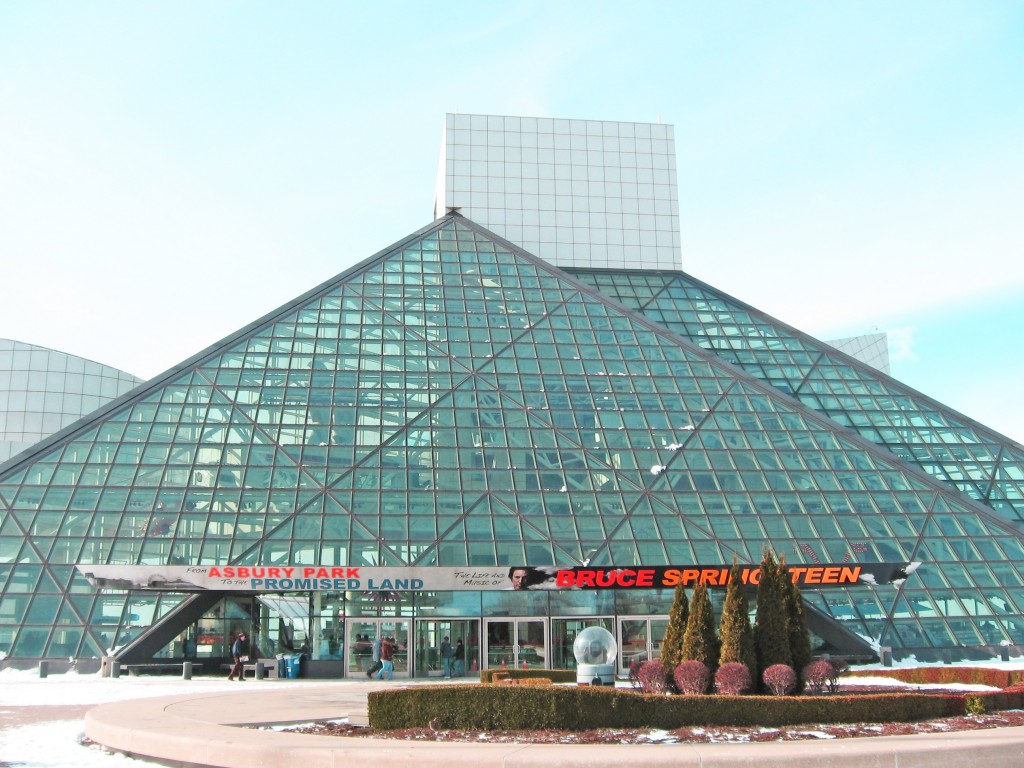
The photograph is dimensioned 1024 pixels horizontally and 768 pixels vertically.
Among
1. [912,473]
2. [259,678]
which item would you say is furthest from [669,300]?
[259,678]

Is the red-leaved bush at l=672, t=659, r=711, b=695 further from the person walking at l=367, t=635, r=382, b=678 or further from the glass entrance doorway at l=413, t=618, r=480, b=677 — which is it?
the person walking at l=367, t=635, r=382, b=678

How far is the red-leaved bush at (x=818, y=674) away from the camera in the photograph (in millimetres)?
18688

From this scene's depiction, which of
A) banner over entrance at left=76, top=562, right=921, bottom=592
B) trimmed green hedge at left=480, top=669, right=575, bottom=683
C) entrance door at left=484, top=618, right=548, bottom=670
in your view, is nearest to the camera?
trimmed green hedge at left=480, top=669, right=575, bottom=683

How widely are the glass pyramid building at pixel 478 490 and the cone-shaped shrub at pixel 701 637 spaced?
9077mm

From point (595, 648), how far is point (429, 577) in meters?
9.84

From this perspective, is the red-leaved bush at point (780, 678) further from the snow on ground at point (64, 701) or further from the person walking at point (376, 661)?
the person walking at point (376, 661)

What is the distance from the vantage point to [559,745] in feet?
44.5

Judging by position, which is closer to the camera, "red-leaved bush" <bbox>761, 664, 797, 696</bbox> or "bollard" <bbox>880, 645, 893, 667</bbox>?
"red-leaved bush" <bbox>761, 664, 797, 696</bbox>

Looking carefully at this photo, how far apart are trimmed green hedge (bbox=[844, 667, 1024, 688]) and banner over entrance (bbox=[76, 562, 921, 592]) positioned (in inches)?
190

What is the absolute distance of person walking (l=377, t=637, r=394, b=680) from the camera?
1144 inches

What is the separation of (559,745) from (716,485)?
21370 millimetres

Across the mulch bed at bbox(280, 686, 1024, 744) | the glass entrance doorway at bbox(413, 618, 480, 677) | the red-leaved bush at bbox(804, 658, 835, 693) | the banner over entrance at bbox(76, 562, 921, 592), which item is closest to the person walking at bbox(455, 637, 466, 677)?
the glass entrance doorway at bbox(413, 618, 480, 677)

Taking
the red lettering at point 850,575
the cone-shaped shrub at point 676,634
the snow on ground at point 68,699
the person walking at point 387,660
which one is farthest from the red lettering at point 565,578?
the cone-shaped shrub at point 676,634

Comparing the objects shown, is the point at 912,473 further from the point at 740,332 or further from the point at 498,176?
the point at 498,176
